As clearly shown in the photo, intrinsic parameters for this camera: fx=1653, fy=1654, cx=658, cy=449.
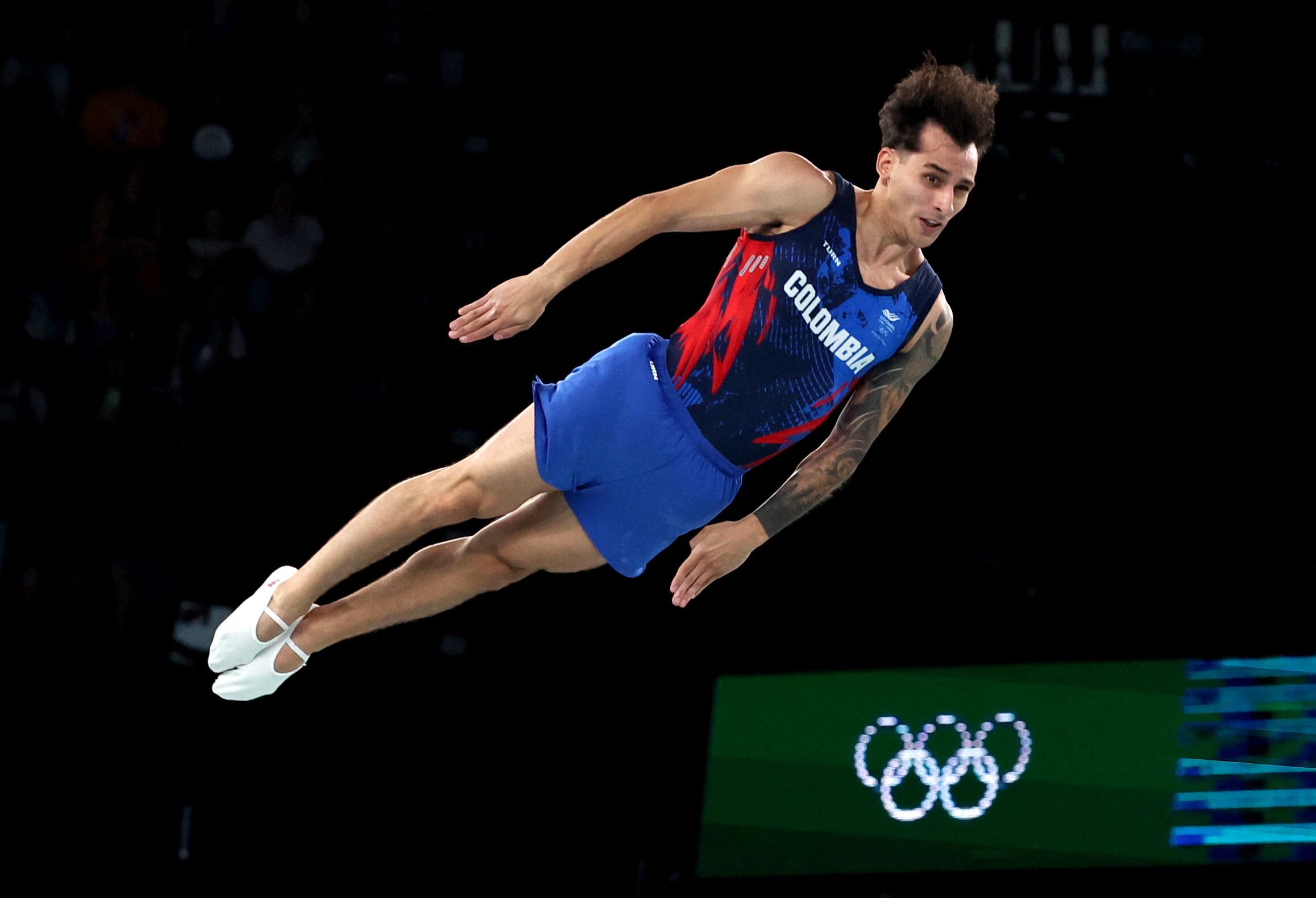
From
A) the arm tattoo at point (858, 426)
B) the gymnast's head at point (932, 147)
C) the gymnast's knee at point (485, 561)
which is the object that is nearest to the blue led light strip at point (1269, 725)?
the arm tattoo at point (858, 426)

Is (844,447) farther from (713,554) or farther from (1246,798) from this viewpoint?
(1246,798)

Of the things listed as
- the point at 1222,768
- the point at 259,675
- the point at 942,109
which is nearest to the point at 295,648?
the point at 259,675

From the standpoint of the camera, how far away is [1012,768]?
532 cm

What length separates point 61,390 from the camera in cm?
472

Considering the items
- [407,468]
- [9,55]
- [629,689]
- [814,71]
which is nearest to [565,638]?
[629,689]

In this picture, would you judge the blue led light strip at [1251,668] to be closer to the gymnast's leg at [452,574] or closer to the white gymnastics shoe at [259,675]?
the gymnast's leg at [452,574]

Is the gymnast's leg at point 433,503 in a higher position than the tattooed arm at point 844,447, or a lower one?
higher

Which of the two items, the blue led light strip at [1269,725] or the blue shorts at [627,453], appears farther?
the blue led light strip at [1269,725]

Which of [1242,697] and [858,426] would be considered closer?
[858,426]

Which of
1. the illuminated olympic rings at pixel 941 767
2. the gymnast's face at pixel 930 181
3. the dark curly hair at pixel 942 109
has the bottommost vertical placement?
the illuminated olympic rings at pixel 941 767

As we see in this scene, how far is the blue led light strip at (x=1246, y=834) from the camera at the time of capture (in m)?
5.47

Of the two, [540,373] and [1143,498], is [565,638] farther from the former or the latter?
[1143,498]

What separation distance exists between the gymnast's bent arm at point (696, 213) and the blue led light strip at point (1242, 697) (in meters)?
2.74

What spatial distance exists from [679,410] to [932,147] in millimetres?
775
